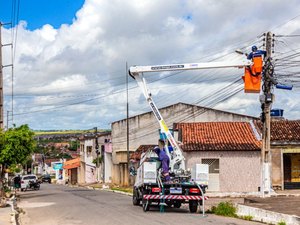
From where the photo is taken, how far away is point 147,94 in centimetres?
2370

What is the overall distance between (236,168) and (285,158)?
168 inches

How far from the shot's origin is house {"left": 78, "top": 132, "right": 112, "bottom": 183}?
68625 millimetres

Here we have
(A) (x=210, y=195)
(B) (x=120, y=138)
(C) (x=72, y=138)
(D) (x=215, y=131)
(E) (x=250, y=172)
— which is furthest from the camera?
(C) (x=72, y=138)

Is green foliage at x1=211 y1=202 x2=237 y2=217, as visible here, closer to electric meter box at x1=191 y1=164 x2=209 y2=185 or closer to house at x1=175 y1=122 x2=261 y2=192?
electric meter box at x1=191 y1=164 x2=209 y2=185

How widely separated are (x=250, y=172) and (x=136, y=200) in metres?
13.8

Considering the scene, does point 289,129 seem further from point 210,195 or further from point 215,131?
point 210,195

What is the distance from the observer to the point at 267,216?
16891 mm

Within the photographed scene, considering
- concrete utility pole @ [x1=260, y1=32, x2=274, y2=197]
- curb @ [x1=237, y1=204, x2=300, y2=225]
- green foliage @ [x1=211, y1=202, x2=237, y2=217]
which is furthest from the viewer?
concrete utility pole @ [x1=260, y1=32, x2=274, y2=197]

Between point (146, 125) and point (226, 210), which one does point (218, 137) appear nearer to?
point (226, 210)

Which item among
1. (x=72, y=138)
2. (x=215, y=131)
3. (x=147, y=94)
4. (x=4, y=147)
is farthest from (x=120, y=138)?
(x=72, y=138)

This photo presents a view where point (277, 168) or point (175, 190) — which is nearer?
point (175, 190)

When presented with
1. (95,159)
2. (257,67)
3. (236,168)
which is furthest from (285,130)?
(95,159)

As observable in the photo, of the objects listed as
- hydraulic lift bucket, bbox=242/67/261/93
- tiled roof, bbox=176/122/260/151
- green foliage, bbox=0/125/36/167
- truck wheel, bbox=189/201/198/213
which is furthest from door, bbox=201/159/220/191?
truck wheel, bbox=189/201/198/213

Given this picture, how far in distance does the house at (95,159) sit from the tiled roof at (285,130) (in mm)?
27986
